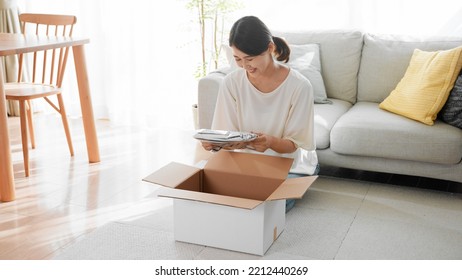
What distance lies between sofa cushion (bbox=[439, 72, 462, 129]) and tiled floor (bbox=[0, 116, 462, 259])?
0.37 m

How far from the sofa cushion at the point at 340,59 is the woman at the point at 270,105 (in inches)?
40.0

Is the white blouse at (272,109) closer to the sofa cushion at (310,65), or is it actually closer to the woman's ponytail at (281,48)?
the woman's ponytail at (281,48)

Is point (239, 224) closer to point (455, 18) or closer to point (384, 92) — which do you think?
point (384, 92)

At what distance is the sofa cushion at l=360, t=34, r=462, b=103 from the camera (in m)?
3.22

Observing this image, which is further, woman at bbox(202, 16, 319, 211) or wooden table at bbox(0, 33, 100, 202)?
wooden table at bbox(0, 33, 100, 202)

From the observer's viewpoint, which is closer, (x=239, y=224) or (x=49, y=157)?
(x=239, y=224)

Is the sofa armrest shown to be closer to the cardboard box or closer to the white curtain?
the cardboard box

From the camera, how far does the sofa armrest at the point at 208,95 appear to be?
3.10 metres

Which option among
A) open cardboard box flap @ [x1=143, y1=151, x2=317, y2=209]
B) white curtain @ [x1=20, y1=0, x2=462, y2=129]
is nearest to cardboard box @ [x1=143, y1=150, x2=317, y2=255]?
open cardboard box flap @ [x1=143, y1=151, x2=317, y2=209]

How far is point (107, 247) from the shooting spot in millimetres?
2283

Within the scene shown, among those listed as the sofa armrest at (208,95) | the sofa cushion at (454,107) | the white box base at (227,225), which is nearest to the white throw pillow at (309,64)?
the sofa armrest at (208,95)
